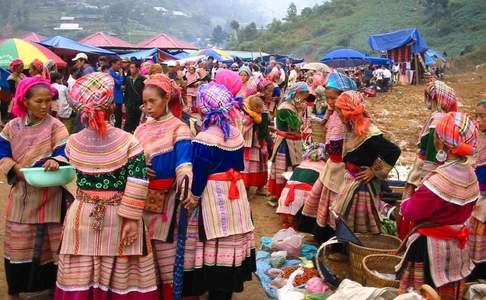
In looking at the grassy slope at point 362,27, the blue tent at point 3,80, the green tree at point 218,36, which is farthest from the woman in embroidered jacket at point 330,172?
the green tree at point 218,36

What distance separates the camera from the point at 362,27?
228ft

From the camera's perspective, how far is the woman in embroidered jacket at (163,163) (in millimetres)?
3777

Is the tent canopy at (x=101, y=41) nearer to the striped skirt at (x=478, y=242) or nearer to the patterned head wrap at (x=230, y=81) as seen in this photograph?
the patterned head wrap at (x=230, y=81)

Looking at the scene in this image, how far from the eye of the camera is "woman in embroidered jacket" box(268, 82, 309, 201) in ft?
22.6

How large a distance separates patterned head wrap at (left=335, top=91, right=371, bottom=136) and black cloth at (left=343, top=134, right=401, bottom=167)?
0.14 metres

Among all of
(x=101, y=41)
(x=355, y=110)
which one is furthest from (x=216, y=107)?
(x=101, y=41)

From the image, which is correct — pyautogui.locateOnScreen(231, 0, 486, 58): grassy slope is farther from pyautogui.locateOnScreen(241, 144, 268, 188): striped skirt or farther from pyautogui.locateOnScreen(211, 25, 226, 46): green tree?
pyautogui.locateOnScreen(241, 144, 268, 188): striped skirt

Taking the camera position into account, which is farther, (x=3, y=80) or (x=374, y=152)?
(x=3, y=80)

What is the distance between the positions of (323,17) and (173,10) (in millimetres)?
86786

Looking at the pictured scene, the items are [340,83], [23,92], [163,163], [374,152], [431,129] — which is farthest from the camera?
[340,83]

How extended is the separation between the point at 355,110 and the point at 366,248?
1.27 metres

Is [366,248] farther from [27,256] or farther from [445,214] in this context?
[27,256]

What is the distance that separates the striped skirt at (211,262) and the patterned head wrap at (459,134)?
171 centimetres

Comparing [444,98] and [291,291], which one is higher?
[444,98]
